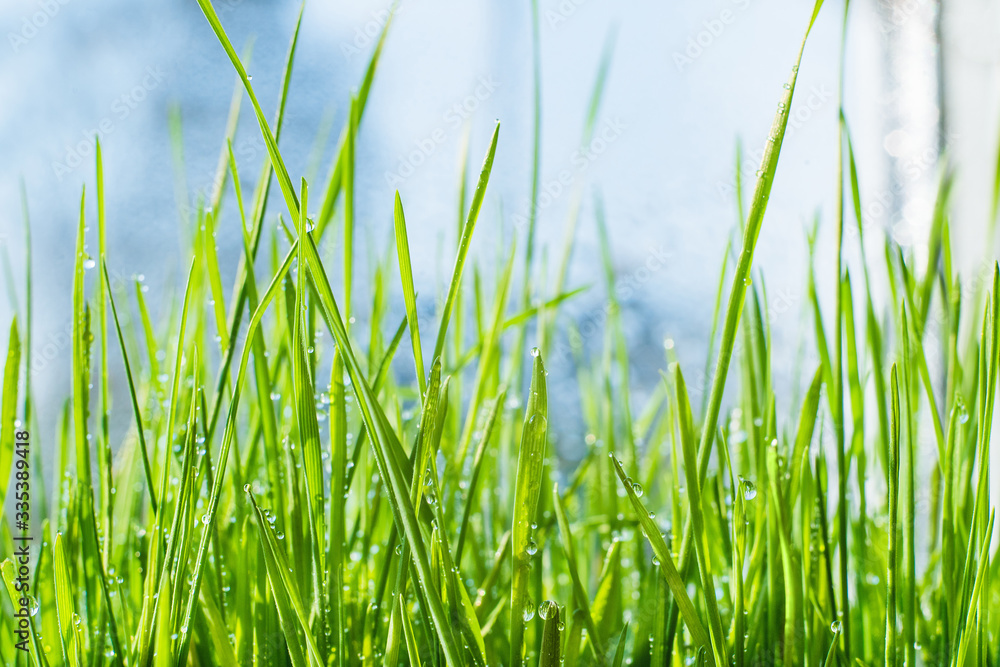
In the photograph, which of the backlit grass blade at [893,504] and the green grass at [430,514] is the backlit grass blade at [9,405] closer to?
the green grass at [430,514]

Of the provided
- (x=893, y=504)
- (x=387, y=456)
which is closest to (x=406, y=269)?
(x=387, y=456)

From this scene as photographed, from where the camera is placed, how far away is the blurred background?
2.68 feet

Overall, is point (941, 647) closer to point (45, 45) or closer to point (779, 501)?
point (779, 501)

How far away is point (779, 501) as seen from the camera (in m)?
0.23

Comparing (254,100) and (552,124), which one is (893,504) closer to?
(254,100)

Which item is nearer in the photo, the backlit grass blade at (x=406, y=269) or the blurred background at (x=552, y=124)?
the backlit grass blade at (x=406, y=269)

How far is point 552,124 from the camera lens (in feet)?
4.51

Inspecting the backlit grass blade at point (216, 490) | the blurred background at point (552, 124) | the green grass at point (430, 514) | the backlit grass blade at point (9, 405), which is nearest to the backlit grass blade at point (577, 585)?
the green grass at point (430, 514)

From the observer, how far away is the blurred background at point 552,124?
0.82 metres

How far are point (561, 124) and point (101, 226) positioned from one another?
3.97ft

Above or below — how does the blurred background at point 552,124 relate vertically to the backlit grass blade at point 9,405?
above

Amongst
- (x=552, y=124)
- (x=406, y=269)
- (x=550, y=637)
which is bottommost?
(x=550, y=637)

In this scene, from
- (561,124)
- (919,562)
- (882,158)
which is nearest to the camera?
(919,562)

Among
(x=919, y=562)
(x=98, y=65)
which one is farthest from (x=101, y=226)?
(x=98, y=65)
